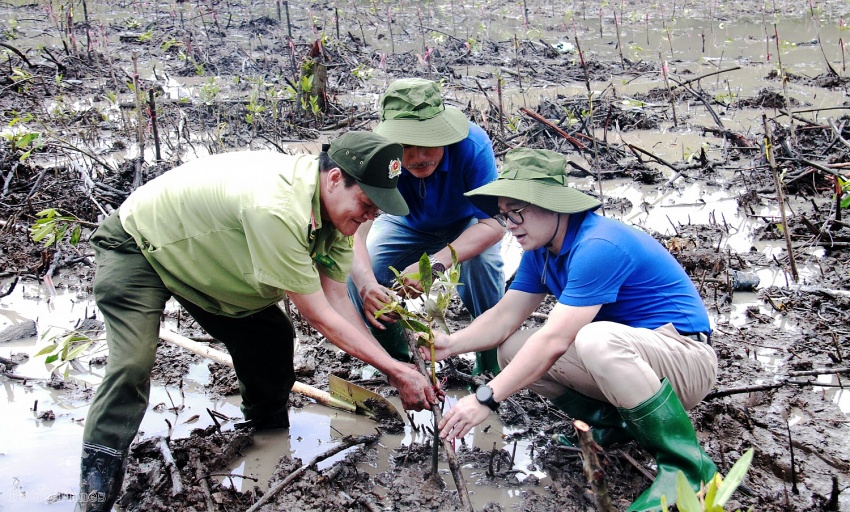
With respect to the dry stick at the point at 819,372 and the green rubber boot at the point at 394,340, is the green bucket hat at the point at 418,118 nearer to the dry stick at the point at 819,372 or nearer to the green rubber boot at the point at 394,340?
the green rubber boot at the point at 394,340

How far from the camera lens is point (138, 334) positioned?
2.88 meters

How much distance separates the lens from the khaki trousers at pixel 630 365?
2.81 m

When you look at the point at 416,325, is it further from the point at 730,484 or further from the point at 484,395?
the point at 730,484

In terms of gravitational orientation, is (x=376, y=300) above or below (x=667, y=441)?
above

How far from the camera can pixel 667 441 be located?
9.09 ft

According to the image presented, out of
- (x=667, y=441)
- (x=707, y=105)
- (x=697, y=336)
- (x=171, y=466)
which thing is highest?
(x=707, y=105)

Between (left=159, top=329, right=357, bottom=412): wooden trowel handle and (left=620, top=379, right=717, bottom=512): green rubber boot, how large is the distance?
1467mm

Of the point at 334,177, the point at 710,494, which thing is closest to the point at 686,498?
the point at 710,494

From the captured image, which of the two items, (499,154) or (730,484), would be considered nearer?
(730,484)

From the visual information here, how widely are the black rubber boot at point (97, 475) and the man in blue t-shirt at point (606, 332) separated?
126 cm

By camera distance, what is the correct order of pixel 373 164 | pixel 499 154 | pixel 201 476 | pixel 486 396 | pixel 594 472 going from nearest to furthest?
pixel 594 472 → pixel 373 164 → pixel 486 396 → pixel 201 476 → pixel 499 154

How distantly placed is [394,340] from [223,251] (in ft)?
4.69

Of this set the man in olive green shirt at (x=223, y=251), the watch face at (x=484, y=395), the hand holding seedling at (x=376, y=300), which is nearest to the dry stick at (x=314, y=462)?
the man in olive green shirt at (x=223, y=251)

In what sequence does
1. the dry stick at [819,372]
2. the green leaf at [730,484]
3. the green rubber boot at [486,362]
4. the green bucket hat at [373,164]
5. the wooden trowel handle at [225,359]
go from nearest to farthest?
1. the green leaf at [730,484]
2. the green bucket hat at [373,164]
3. the dry stick at [819,372]
4. the wooden trowel handle at [225,359]
5. the green rubber boot at [486,362]
